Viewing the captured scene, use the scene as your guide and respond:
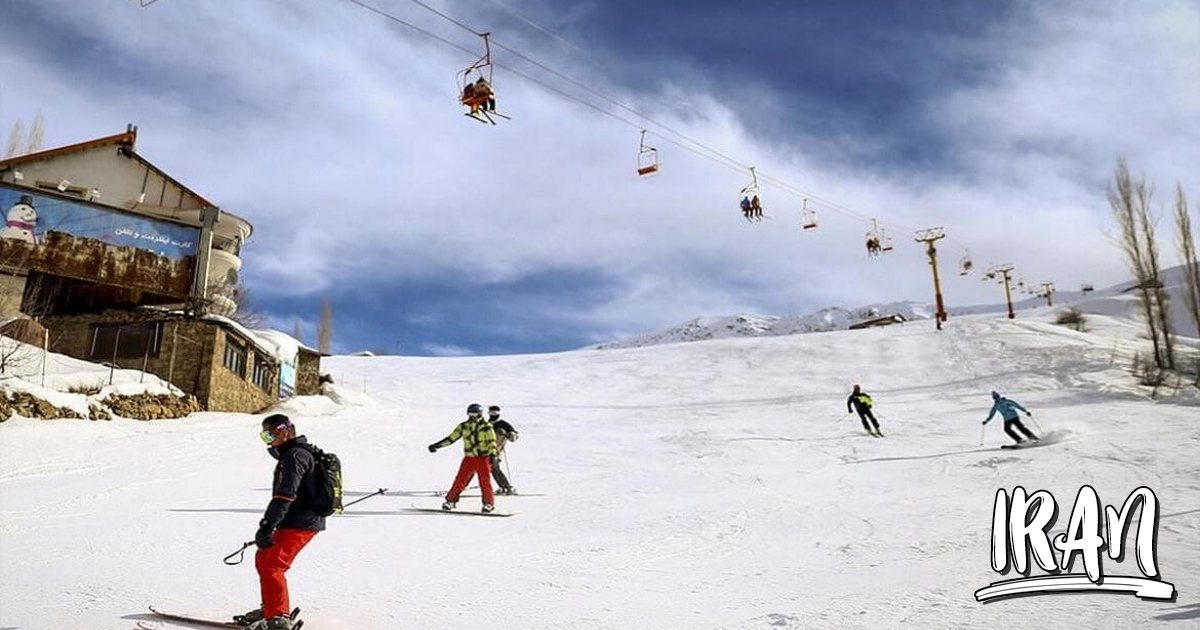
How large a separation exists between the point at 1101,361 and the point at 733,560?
2850 centimetres

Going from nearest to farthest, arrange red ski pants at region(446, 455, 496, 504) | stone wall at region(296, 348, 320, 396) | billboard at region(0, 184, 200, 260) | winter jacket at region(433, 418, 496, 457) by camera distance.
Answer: red ski pants at region(446, 455, 496, 504), winter jacket at region(433, 418, 496, 457), billboard at region(0, 184, 200, 260), stone wall at region(296, 348, 320, 396)

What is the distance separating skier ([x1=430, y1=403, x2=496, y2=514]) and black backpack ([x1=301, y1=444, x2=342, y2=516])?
15.4 feet

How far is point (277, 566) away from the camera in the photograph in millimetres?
4973

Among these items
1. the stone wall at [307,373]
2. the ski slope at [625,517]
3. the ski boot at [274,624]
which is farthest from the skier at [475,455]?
the stone wall at [307,373]

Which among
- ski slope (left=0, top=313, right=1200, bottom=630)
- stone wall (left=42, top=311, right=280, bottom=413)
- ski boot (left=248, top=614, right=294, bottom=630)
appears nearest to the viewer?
ski boot (left=248, top=614, right=294, bottom=630)

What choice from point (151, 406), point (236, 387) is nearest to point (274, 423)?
point (151, 406)

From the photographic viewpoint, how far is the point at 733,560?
697 centimetres

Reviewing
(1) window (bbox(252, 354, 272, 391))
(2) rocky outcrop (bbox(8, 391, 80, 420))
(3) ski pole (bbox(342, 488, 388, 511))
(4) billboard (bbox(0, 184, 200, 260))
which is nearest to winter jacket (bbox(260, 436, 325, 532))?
(3) ski pole (bbox(342, 488, 388, 511))

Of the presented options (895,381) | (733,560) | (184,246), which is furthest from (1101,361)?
(184,246)

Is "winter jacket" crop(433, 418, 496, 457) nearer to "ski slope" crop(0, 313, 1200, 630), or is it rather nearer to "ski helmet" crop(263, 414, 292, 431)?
"ski slope" crop(0, 313, 1200, 630)

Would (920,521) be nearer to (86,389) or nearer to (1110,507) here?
(1110,507)

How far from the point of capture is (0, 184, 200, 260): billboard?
25.1 m

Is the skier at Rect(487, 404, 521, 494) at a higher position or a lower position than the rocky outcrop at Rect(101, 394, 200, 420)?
lower

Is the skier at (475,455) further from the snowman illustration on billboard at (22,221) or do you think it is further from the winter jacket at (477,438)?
the snowman illustration on billboard at (22,221)
